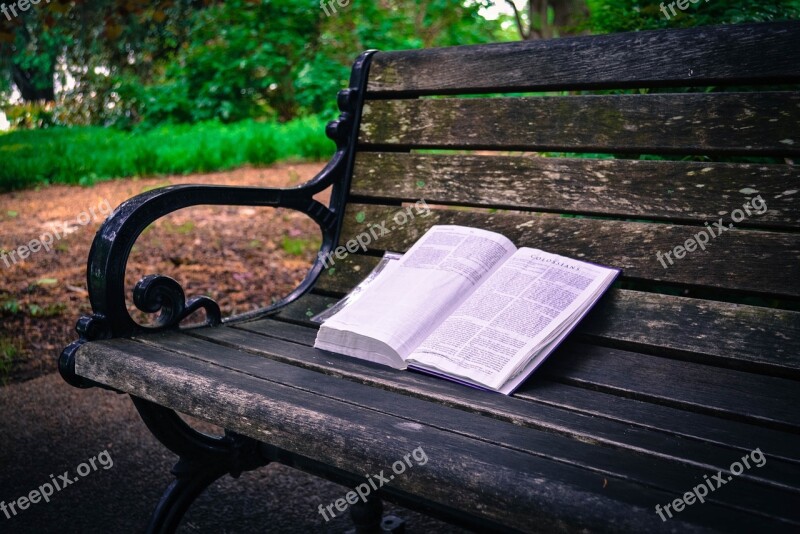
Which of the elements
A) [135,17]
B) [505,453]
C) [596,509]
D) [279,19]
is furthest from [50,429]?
[279,19]

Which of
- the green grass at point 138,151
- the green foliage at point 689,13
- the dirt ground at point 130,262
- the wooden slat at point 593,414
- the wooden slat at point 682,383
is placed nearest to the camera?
the wooden slat at point 593,414

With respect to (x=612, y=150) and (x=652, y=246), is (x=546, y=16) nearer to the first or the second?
(x=612, y=150)

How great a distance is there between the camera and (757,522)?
0.82m

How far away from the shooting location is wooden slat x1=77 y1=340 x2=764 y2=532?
2.82 feet

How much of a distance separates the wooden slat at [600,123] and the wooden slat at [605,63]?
0.12 feet

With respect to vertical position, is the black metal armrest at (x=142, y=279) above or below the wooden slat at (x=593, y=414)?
above

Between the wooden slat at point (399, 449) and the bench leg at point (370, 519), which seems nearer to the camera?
the wooden slat at point (399, 449)

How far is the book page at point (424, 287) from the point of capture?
4.85 feet
